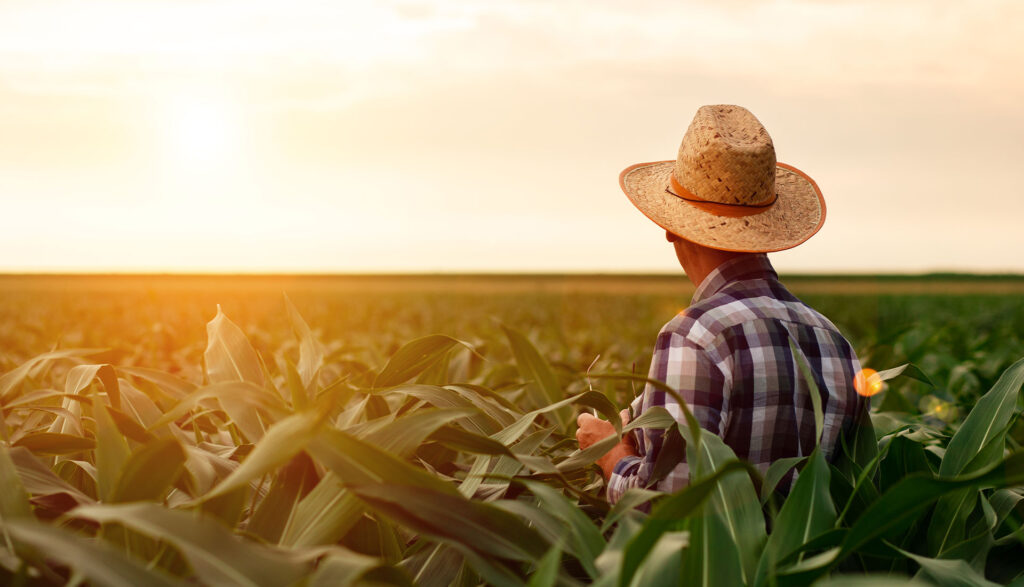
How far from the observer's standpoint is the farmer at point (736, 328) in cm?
176

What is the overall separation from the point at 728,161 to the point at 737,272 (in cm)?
29

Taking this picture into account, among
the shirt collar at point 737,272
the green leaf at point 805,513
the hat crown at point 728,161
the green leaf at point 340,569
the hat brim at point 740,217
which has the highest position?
the hat crown at point 728,161

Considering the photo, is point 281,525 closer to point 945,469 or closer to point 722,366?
point 722,366

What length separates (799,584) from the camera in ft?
3.81

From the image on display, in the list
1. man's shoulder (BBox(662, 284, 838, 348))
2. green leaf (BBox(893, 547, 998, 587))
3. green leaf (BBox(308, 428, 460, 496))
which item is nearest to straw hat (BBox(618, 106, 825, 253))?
man's shoulder (BBox(662, 284, 838, 348))

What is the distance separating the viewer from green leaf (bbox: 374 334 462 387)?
5.86ft

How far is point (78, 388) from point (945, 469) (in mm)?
1941

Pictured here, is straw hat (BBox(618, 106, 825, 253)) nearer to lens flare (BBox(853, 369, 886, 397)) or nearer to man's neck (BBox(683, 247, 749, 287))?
man's neck (BBox(683, 247, 749, 287))

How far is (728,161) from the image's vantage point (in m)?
2.01

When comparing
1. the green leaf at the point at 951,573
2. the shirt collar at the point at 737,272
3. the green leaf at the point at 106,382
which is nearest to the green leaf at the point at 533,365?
the shirt collar at the point at 737,272

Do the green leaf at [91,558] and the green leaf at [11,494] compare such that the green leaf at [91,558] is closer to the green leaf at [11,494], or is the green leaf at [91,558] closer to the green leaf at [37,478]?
the green leaf at [11,494]

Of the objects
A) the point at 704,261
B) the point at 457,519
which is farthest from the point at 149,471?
the point at 704,261

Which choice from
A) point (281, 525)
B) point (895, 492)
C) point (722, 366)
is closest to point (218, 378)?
point (281, 525)

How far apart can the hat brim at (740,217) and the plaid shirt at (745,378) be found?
0.40 feet
